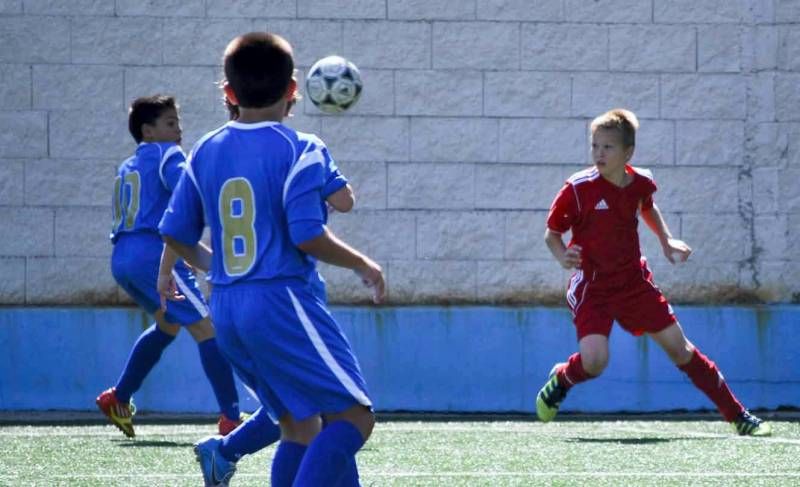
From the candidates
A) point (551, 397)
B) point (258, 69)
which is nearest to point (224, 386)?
point (551, 397)

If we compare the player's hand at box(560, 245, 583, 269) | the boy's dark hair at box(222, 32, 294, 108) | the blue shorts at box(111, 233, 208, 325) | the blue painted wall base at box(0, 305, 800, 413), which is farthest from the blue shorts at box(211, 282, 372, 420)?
the blue painted wall base at box(0, 305, 800, 413)

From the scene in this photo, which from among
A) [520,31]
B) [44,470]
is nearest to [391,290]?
[520,31]

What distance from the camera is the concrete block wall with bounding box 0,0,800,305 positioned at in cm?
912

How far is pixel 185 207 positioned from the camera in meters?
4.17

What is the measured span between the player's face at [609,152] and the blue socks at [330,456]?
132 inches

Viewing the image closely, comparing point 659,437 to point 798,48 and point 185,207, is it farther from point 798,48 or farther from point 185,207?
point 185,207

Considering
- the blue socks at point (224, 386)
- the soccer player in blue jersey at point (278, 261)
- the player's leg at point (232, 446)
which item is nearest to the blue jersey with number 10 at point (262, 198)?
the soccer player in blue jersey at point (278, 261)

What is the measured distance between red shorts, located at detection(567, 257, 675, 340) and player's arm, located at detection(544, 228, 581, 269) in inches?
7.1

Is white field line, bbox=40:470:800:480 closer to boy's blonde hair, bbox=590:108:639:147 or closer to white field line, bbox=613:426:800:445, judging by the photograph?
white field line, bbox=613:426:800:445

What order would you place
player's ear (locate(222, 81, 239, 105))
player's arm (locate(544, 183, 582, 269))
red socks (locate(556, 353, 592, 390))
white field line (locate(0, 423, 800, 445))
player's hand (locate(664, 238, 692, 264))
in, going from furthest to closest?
1. white field line (locate(0, 423, 800, 445))
2. red socks (locate(556, 353, 592, 390))
3. player's arm (locate(544, 183, 582, 269))
4. player's hand (locate(664, 238, 692, 264))
5. player's ear (locate(222, 81, 239, 105))

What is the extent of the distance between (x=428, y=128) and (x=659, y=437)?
258cm

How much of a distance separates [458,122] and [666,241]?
2593mm

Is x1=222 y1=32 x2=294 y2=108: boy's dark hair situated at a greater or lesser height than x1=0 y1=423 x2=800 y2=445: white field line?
greater

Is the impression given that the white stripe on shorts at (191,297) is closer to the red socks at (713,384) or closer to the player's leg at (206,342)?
the player's leg at (206,342)
